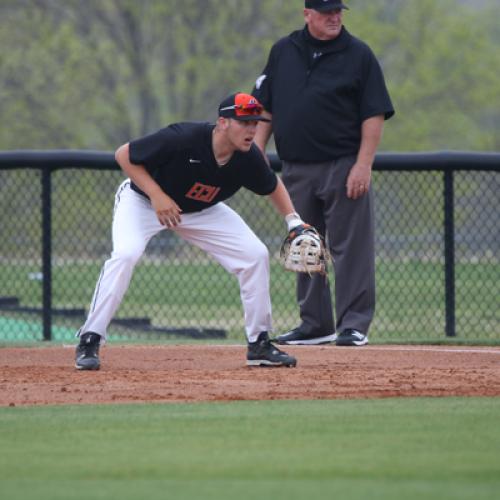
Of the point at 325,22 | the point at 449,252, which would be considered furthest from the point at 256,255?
the point at 449,252

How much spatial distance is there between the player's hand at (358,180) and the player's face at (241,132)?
1.57 meters

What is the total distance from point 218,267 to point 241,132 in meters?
6.63

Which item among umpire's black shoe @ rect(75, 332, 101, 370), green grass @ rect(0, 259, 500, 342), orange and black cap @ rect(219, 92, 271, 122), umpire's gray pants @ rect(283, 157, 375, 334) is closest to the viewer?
orange and black cap @ rect(219, 92, 271, 122)

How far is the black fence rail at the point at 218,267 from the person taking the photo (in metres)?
10.8

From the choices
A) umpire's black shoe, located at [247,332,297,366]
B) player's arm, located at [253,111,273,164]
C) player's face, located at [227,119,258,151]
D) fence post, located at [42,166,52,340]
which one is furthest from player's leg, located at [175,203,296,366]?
fence post, located at [42,166,52,340]

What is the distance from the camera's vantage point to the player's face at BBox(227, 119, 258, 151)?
7668mm

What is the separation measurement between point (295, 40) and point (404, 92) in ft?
88.6

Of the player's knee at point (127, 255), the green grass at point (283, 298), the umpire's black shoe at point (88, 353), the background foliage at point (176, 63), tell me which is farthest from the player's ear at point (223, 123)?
the background foliage at point (176, 63)

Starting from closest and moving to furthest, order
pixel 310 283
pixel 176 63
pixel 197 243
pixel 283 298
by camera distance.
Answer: pixel 197 243 < pixel 310 283 < pixel 283 298 < pixel 176 63

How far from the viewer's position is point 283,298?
1451 centimetres

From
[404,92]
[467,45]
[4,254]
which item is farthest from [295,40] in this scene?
[467,45]

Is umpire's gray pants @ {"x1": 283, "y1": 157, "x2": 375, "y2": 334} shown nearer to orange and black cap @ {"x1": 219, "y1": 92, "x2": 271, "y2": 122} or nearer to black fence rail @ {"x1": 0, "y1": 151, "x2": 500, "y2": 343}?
black fence rail @ {"x1": 0, "y1": 151, "x2": 500, "y2": 343}

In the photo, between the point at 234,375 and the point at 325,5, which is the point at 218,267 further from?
the point at 234,375

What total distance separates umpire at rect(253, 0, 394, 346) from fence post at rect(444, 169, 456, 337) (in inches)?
59.5
